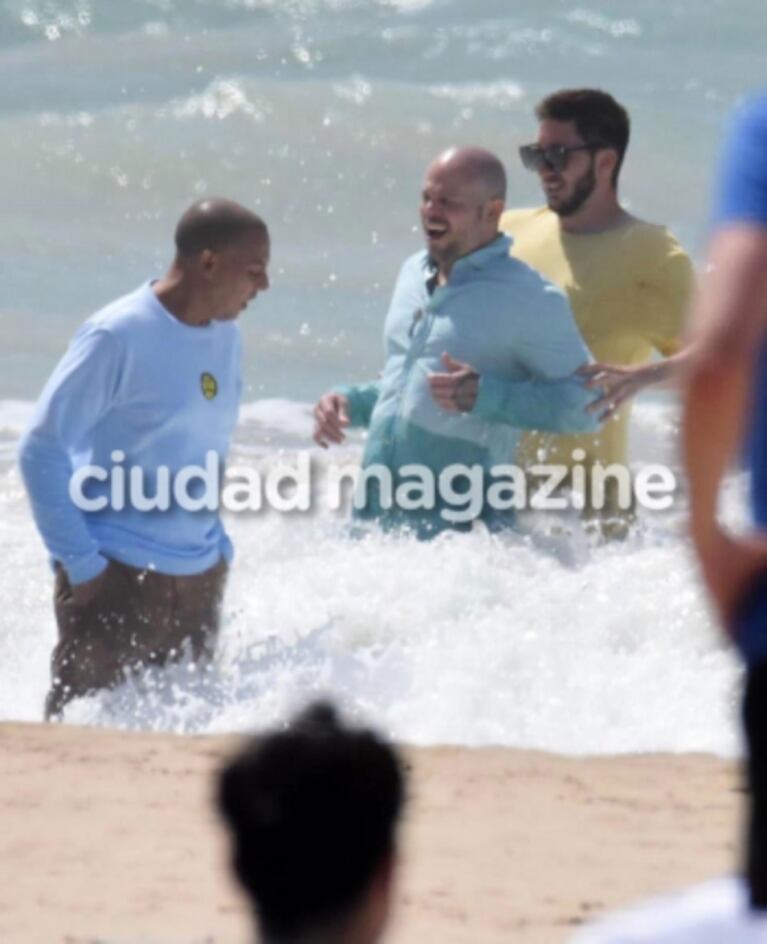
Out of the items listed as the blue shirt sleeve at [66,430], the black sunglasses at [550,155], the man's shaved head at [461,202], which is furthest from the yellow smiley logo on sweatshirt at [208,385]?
the black sunglasses at [550,155]

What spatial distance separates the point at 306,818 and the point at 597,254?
598 cm

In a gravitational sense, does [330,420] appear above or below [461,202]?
below

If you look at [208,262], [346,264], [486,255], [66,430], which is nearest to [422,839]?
[66,430]

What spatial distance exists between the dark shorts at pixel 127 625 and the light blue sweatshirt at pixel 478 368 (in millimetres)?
1113

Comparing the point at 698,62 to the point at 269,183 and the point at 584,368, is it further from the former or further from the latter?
the point at 584,368

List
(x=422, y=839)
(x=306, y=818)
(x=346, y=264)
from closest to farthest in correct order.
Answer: (x=306, y=818) < (x=422, y=839) < (x=346, y=264)

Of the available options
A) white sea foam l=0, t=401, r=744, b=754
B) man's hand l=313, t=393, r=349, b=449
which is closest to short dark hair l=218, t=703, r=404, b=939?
white sea foam l=0, t=401, r=744, b=754

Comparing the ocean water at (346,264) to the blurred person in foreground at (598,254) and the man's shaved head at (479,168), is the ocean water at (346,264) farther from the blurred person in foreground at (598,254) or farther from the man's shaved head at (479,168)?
the man's shaved head at (479,168)

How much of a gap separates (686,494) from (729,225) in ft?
0.78

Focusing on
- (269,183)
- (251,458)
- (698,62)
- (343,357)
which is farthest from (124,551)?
(698,62)

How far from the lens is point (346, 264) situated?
19.9m

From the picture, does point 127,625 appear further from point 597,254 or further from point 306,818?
point 306,818

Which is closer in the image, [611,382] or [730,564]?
[730,564]

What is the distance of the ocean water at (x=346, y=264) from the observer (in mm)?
7016
